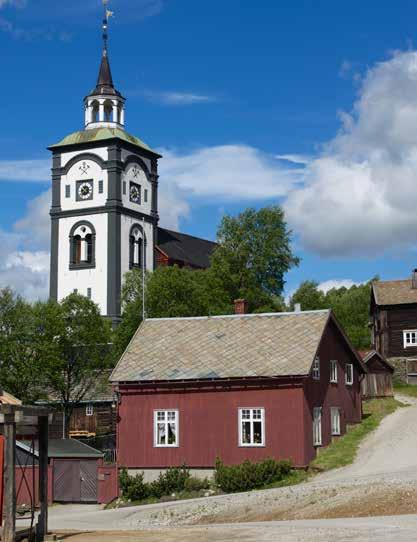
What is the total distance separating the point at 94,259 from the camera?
8831 centimetres

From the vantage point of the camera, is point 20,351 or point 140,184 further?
point 140,184

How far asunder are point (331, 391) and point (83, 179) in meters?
51.3

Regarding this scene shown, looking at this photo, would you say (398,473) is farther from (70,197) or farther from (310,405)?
(70,197)

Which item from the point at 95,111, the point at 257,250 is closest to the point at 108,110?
the point at 95,111

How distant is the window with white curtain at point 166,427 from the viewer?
136 feet

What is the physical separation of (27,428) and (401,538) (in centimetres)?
998

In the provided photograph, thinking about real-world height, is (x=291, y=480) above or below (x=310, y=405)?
below

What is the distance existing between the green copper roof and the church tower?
0.31ft

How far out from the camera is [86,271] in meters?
88.4

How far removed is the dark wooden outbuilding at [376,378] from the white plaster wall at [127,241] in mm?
31409

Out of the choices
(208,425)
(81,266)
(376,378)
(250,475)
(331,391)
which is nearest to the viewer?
(250,475)

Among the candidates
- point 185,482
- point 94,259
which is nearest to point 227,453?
point 185,482

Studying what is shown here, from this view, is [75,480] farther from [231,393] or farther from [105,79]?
[105,79]

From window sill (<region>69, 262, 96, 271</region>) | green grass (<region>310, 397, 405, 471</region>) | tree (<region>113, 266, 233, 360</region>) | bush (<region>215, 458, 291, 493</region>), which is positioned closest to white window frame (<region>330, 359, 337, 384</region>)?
green grass (<region>310, 397, 405, 471</region>)
